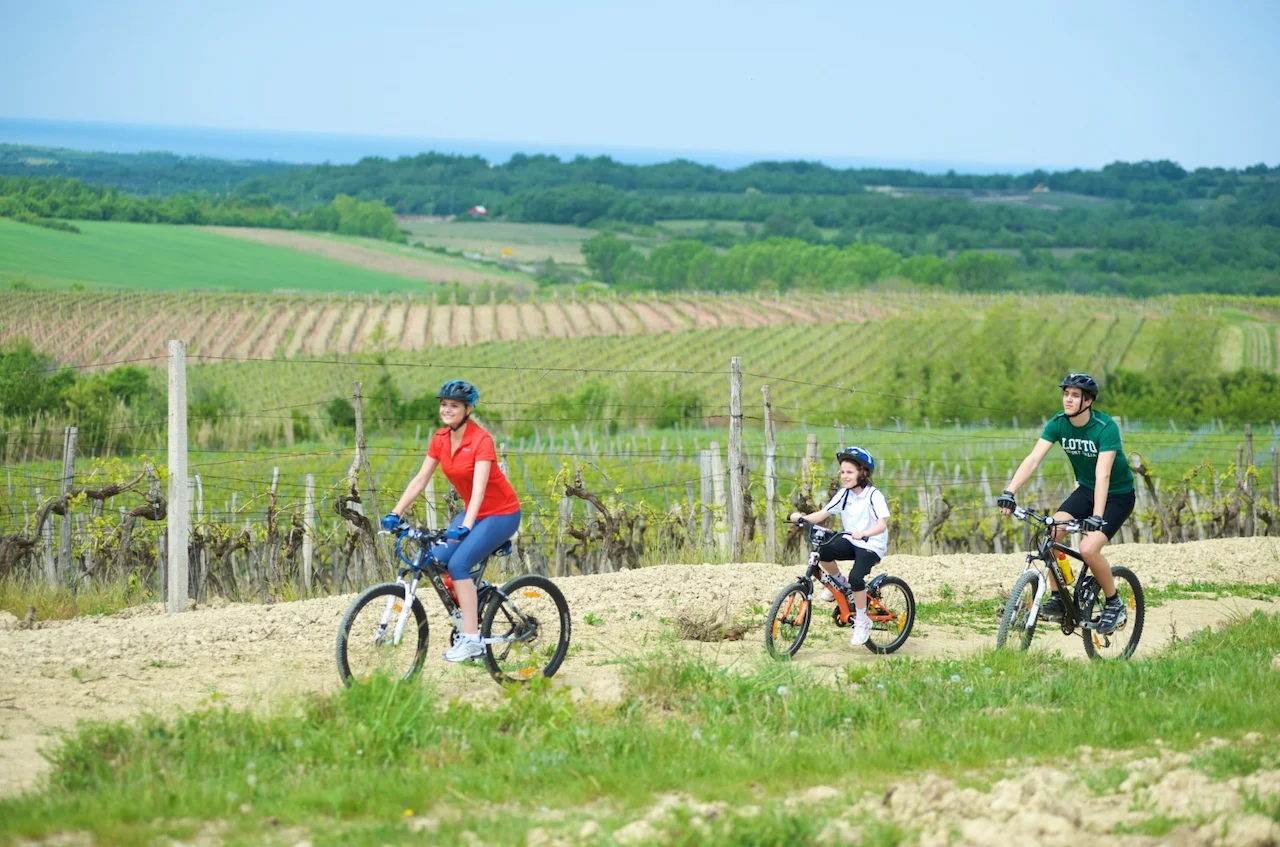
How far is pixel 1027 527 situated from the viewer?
1802 centimetres

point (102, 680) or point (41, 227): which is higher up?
point (41, 227)

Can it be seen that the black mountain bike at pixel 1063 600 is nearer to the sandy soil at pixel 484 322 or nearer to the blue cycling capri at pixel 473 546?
the blue cycling capri at pixel 473 546

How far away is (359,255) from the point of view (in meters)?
104

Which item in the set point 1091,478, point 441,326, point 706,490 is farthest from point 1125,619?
point 441,326

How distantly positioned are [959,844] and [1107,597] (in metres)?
4.04

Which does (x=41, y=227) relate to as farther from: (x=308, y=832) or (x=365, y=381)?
(x=308, y=832)

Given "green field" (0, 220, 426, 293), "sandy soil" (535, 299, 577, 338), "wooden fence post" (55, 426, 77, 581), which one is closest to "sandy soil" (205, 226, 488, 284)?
"green field" (0, 220, 426, 293)

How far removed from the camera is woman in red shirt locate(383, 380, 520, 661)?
6828mm

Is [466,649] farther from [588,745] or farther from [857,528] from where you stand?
[857,528]

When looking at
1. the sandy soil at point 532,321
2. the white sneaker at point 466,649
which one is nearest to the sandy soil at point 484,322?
the sandy soil at point 532,321

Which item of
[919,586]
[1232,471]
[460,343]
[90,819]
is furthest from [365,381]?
[90,819]

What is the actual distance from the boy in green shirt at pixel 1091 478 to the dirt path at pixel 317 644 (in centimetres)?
81

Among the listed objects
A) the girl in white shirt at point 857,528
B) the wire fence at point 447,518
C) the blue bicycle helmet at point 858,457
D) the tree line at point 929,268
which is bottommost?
the wire fence at point 447,518

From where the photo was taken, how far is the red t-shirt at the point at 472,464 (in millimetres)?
6828
